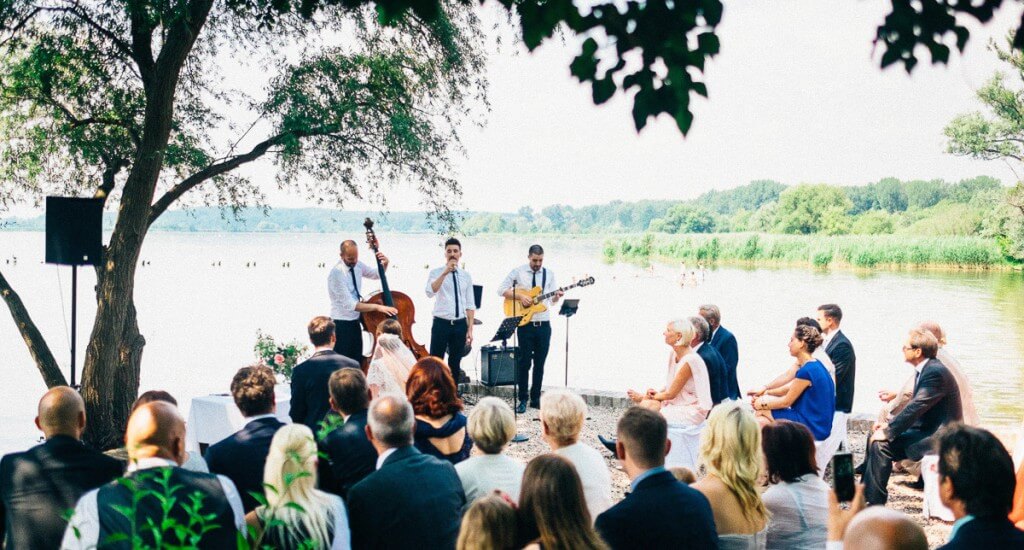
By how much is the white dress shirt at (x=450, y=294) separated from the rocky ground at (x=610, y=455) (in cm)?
108

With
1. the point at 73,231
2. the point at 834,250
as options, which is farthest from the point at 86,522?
the point at 834,250

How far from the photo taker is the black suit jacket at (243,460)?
146 inches

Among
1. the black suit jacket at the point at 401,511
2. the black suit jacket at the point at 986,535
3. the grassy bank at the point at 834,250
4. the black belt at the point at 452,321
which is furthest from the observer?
the grassy bank at the point at 834,250

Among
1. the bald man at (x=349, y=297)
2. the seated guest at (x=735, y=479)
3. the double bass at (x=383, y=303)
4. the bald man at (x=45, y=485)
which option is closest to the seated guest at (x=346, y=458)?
the bald man at (x=45, y=485)

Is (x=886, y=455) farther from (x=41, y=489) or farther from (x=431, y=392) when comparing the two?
(x=41, y=489)

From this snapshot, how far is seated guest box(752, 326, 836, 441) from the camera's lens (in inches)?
239

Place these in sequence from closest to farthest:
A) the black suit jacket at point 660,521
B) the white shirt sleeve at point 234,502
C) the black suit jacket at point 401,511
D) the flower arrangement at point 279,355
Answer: the white shirt sleeve at point 234,502
the black suit jacket at point 660,521
the black suit jacket at point 401,511
the flower arrangement at point 279,355

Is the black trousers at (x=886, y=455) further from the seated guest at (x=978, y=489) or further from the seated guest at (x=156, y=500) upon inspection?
the seated guest at (x=156, y=500)

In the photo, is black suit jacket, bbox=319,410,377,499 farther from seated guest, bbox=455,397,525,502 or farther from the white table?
the white table

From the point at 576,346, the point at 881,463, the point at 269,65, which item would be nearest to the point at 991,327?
the point at 576,346

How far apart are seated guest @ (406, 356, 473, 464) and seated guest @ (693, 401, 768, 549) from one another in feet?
4.51

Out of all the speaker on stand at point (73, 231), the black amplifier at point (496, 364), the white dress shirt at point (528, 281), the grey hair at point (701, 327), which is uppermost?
→ the speaker on stand at point (73, 231)

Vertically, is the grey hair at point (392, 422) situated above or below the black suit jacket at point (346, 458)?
above

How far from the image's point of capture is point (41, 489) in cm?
330
